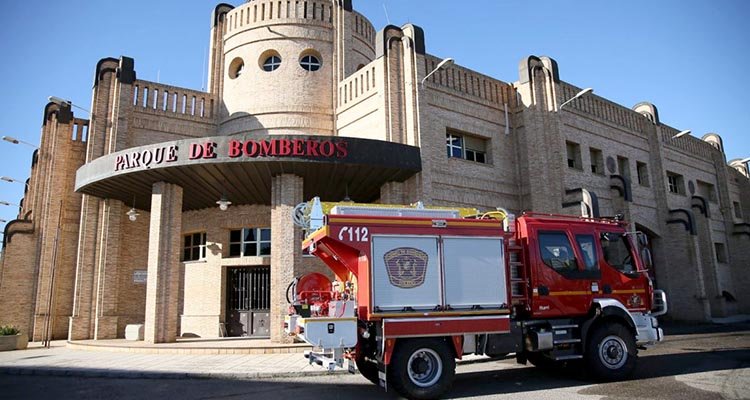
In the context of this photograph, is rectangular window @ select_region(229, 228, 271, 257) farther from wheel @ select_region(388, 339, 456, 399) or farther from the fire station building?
wheel @ select_region(388, 339, 456, 399)

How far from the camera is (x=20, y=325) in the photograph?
20984 millimetres

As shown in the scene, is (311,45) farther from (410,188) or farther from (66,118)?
(66,118)

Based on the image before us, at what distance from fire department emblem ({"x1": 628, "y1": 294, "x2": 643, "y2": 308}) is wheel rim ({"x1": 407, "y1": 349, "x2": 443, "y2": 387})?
13.7 feet

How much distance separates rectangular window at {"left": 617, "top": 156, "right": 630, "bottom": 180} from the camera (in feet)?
80.9

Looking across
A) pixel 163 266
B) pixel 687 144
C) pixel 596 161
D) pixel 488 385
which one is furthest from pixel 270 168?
pixel 687 144

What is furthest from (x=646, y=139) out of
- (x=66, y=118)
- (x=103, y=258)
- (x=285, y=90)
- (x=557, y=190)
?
(x=66, y=118)

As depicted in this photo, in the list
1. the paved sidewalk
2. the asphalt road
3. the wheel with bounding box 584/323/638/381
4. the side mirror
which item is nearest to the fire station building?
the paved sidewalk

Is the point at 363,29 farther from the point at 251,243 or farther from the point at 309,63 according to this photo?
the point at 251,243

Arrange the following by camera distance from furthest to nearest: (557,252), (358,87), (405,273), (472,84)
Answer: (472,84) < (358,87) < (557,252) < (405,273)

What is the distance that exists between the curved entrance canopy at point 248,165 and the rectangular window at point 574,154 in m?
8.83

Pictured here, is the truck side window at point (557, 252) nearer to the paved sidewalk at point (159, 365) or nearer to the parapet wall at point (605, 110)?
the paved sidewalk at point (159, 365)

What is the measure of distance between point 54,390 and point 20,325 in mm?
13839

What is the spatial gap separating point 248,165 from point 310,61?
845cm

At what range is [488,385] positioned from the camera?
934 centimetres
